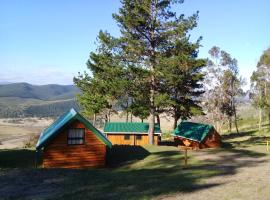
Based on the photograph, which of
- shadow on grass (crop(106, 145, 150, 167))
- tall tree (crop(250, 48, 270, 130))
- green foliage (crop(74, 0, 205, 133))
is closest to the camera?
shadow on grass (crop(106, 145, 150, 167))

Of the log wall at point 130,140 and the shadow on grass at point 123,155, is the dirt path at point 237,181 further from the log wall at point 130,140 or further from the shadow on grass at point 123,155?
the log wall at point 130,140

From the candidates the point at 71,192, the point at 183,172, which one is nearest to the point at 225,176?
the point at 183,172

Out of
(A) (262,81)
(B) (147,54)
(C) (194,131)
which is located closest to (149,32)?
(B) (147,54)

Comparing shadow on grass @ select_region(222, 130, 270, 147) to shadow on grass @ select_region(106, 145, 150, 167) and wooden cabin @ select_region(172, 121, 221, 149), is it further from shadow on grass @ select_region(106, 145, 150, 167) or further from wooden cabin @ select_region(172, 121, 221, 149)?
shadow on grass @ select_region(106, 145, 150, 167)

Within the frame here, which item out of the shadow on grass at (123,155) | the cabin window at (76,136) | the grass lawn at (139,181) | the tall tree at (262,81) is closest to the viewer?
the grass lawn at (139,181)

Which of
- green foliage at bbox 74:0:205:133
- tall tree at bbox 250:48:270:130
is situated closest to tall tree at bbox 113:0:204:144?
green foliage at bbox 74:0:205:133

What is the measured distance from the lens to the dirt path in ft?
52.2

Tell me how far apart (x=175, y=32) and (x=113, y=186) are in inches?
947

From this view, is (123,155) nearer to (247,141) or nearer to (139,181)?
(139,181)

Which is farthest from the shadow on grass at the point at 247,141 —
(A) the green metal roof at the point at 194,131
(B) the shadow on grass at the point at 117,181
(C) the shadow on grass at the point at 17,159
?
(C) the shadow on grass at the point at 17,159

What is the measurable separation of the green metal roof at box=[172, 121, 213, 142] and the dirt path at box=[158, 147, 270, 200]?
50.4ft

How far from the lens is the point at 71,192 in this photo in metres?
16.8

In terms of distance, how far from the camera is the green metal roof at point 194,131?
45.3 metres

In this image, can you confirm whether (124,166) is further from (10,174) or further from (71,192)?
(71,192)
